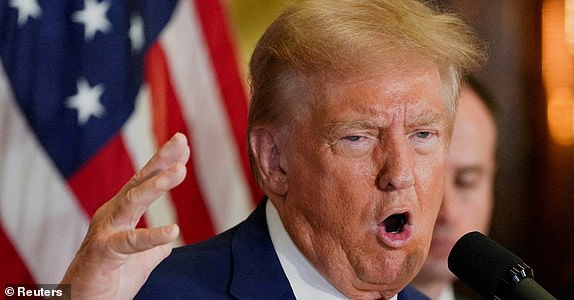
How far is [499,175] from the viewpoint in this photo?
3289 millimetres

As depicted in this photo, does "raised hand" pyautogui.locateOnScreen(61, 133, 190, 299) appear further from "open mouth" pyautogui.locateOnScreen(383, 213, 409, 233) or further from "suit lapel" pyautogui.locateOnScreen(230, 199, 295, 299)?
"open mouth" pyautogui.locateOnScreen(383, 213, 409, 233)

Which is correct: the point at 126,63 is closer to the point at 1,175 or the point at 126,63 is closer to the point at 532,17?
the point at 1,175

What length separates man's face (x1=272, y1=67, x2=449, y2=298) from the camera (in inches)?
83.2

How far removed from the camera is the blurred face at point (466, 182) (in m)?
3.18

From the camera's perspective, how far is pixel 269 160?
228cm

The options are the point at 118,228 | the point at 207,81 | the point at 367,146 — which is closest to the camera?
the point at 118,228

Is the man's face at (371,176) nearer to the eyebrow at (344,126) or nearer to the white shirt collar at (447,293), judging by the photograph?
the eyebrow at (344,126)

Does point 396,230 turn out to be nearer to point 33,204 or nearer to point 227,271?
point 227,271

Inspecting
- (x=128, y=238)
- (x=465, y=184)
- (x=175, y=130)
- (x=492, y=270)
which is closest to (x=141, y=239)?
(x=128, y=238)

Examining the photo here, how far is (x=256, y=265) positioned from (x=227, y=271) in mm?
64

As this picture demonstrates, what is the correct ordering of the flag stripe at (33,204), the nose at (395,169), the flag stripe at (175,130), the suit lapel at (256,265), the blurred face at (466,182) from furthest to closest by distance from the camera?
the blurred face at (466,182) < the flag stripe at (175,130) < the flag stripe at (33,204) < the suit lapel at (256,265) < the nose at (395,169)

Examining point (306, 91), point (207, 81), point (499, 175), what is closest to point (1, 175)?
point (207, 81)

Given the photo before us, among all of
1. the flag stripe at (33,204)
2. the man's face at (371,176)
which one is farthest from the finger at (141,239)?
the flag stripe at (33,204)

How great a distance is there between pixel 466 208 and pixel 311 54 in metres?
1.25
